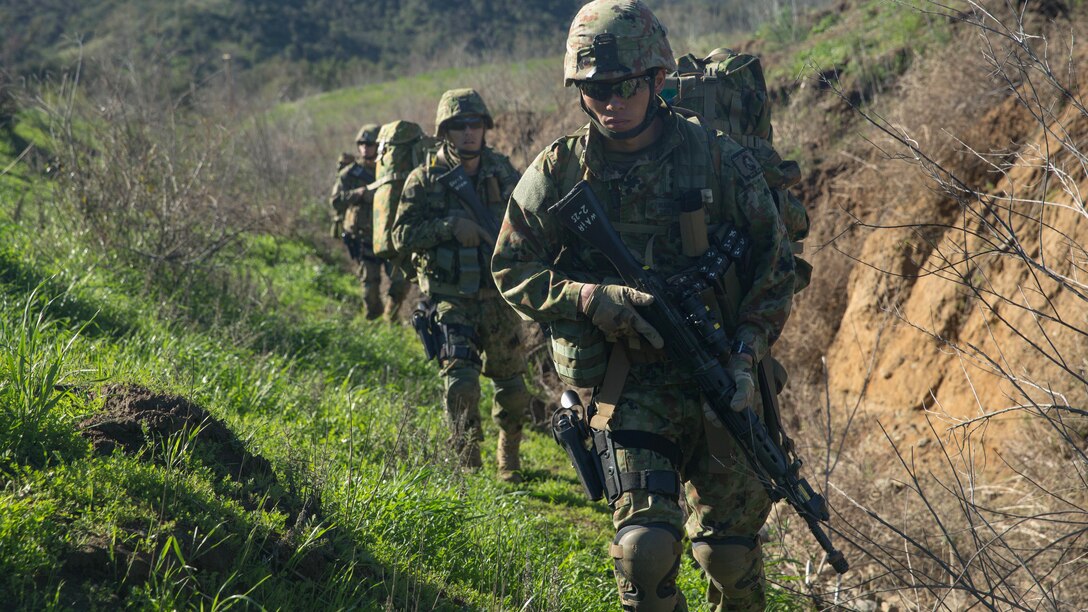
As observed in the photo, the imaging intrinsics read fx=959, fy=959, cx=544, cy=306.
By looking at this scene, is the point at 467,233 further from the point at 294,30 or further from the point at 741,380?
the point at 294,30

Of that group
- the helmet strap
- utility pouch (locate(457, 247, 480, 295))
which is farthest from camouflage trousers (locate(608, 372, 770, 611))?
utility pouch (locate(457, 247, 480, 295))

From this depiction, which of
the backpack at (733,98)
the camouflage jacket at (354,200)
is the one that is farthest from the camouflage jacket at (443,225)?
the camouflage jacket at (354,200)

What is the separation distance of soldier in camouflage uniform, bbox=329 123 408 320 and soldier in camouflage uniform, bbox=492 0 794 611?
21.2ft

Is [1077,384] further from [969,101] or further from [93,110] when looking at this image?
[93,110]

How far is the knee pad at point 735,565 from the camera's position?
3176 millimetres

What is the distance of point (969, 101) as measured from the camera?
705 cm

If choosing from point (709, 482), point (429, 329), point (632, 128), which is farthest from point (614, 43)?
point (429, 329)

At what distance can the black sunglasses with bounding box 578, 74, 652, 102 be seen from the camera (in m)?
3.14

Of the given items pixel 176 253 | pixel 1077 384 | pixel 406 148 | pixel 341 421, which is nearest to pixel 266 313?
pixel 176 253

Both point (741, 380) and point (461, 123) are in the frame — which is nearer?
point (741, 380)

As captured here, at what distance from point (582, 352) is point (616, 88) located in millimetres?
877

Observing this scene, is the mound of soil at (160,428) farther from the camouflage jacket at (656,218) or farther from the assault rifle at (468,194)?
the assault rifle at (468,194)

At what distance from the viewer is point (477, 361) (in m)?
5.55

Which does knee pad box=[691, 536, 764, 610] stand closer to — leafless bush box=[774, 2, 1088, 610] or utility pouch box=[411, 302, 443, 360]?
leafless bush box=[774, 2, 1088, 610]
